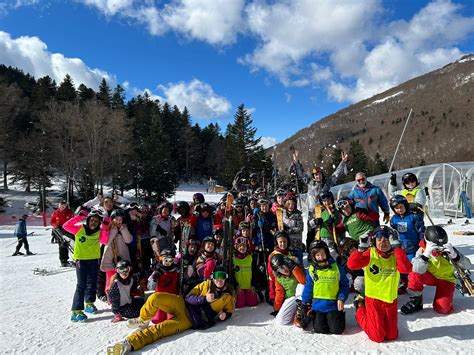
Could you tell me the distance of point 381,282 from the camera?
3.73 m

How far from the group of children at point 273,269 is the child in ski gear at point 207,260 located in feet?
0.06

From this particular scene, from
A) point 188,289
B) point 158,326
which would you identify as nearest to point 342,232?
point 188,289

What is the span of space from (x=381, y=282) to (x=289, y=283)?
1307mm

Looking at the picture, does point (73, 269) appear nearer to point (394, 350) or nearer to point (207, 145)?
point (394, 350)

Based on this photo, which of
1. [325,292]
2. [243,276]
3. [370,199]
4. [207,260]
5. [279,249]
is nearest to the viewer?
[325,292]

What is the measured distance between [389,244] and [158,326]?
3.01 metres

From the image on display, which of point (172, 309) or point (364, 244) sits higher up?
point (364, 244)

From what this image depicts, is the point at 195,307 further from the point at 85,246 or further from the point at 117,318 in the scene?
the point at 85,246

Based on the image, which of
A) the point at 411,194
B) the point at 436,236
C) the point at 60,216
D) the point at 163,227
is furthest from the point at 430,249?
the point at 60,216

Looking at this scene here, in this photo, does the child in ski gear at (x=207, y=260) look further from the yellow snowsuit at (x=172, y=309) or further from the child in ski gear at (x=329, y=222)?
the child in ski gear at (x=329, y=222)

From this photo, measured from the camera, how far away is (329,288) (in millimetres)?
4008

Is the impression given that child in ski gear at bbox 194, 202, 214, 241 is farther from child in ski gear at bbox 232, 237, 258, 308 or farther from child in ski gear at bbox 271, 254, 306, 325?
child in ski gear at bbox 271, 254, 306, 325

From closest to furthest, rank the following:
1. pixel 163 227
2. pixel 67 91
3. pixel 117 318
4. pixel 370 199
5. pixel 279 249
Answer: pixel 117 318, pixel 279 249, pixel 370 199, pixel 163 227, pixel 67 91

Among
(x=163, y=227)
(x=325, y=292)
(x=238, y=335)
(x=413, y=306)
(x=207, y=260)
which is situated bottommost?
(x=238, y=335)
